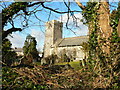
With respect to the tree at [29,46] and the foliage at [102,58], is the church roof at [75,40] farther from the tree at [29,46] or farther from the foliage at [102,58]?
the tree at [29,46]

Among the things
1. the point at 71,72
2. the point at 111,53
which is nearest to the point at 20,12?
the point at 71,72

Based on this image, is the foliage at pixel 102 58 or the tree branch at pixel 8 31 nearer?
the foliage at pixel 102 58

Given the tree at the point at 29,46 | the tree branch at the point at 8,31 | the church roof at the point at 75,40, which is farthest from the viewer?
the church roof at the point at 75,40

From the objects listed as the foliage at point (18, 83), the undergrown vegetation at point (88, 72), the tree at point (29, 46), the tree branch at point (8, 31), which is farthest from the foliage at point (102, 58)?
the tree branch at point (8, 31)

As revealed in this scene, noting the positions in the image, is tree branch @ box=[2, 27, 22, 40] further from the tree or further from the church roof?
the church roof

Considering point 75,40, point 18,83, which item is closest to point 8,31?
point 18,83

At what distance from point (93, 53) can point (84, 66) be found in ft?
1.42

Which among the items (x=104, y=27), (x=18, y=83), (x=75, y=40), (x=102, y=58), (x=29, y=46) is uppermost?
(x=75, y=40)

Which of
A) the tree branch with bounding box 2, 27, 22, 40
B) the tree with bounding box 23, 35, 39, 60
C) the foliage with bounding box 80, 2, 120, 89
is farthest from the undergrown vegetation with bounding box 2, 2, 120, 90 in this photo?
the tree branch with bounding box 2, 27, 22, 40

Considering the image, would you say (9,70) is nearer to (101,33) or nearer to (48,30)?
(48,30)

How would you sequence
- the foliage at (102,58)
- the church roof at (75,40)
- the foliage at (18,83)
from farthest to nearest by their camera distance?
the church roof at (75,40) → the foliage at (102,58) → the foliage at (18,83)

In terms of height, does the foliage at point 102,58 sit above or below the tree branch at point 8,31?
below

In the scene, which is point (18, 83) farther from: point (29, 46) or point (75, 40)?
point (75, 40)

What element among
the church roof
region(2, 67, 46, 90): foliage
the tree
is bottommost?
region(2, 67, 46, 90): foliage
